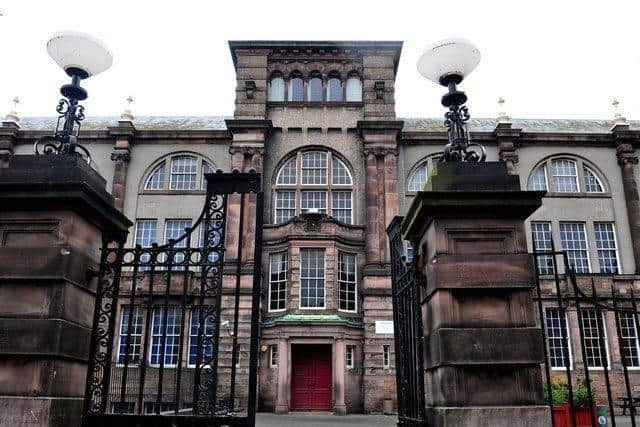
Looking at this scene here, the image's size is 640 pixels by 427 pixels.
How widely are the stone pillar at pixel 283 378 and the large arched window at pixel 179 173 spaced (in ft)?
28.5

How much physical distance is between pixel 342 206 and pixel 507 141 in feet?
27.5

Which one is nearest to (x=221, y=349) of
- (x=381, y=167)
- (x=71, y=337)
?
(x=381, y=167)

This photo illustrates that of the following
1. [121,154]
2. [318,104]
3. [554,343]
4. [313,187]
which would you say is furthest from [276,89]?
[554,343]

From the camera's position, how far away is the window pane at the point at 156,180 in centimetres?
2711

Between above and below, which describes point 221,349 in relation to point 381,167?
below

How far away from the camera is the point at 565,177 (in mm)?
27469

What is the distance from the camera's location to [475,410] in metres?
4.89

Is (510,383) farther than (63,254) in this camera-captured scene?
No

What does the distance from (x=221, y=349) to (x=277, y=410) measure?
3283mm

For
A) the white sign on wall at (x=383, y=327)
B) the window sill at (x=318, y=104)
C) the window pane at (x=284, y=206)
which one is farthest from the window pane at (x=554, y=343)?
the window sill at (x=318, y=104)

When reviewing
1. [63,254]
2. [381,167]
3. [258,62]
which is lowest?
[63,254]

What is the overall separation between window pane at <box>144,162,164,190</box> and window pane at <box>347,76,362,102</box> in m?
9.54

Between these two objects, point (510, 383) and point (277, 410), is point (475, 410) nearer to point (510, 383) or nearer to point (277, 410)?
point (510, 383)

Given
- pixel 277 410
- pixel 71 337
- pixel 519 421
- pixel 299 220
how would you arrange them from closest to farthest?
1. pixel 519 421
2. pixel 71 337
3. pixel 277 410
4. pixel 299 220
